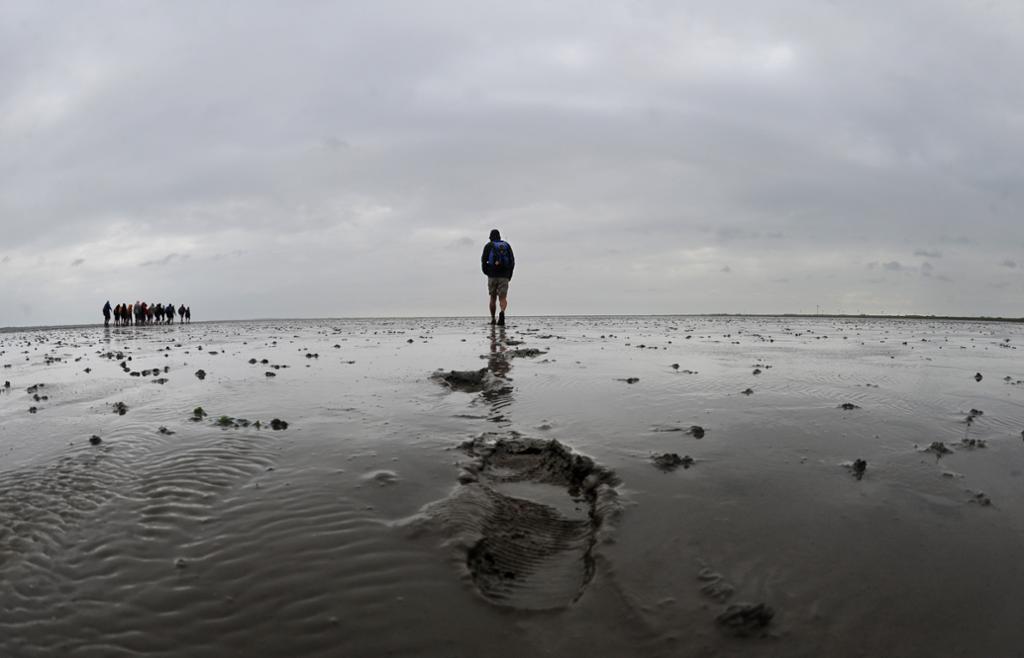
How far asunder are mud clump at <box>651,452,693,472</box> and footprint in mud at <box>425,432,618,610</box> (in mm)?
552

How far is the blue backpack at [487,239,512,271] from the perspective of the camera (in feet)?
74.5

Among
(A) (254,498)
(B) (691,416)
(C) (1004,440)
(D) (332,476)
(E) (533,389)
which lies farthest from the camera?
(E) (533,389)

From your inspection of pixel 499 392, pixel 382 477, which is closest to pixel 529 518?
pixel 382 477

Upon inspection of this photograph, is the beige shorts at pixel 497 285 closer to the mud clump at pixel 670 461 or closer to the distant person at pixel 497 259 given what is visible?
the distant person at pixel 497 259

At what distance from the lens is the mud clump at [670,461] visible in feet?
16.3

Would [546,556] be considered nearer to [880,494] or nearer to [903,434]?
[880,494]

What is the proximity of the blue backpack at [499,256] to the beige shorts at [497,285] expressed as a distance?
0.58 metres

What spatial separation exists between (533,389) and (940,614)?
21.4 feet

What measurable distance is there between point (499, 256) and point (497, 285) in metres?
1.54

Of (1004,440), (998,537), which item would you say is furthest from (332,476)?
(1004,440)

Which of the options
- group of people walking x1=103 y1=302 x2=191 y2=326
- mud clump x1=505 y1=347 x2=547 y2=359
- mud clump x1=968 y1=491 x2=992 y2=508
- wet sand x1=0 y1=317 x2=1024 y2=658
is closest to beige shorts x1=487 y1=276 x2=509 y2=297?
mud clump x1=505 y1=347 x2=547 y2=359

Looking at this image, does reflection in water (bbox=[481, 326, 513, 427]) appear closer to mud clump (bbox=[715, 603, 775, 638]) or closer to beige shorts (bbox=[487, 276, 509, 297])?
mud clump (bbox=[715, 603, 775, 638])

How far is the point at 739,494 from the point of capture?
430 centimetres

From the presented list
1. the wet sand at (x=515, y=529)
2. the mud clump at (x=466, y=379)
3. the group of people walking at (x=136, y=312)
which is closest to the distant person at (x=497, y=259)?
the mud clump at (x=466, y=379)
